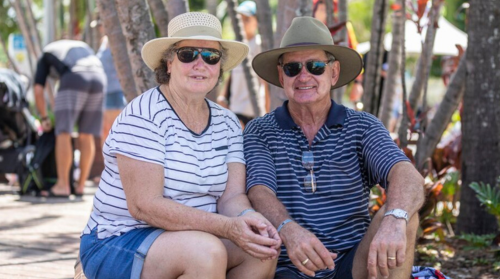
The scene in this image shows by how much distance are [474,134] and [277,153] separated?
2.30 m

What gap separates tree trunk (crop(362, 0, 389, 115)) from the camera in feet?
19.4

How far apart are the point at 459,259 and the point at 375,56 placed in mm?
1643

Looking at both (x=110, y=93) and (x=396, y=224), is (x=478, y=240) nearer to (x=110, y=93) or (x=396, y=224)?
(x=396, y=224)

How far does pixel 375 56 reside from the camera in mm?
5961

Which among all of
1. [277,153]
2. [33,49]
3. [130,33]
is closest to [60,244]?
[130,33]

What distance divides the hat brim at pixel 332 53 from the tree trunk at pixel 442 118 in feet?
5.66

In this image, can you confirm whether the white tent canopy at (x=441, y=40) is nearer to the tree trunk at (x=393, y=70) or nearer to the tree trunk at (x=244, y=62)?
the tree trunk at (x=393, y=70)

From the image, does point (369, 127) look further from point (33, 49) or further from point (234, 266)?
point (33, 49)

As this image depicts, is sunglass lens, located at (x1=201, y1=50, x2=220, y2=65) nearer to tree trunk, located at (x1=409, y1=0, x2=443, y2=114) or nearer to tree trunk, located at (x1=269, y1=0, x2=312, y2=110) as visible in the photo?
tree trunk, located at (x1=269, y1=0, x2=312, y2=110)

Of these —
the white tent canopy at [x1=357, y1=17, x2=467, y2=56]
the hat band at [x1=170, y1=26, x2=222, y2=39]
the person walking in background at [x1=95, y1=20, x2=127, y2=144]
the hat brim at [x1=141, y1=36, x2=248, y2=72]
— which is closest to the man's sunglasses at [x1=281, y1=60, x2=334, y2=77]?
the hat brim at [x1=141, y1=36, x2=248, y2=72]

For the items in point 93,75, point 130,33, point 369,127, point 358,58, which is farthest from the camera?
point 93,75

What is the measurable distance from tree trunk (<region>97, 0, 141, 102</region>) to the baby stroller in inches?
156

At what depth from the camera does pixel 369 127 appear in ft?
12.3

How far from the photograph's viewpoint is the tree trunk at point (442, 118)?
18.9 ft
